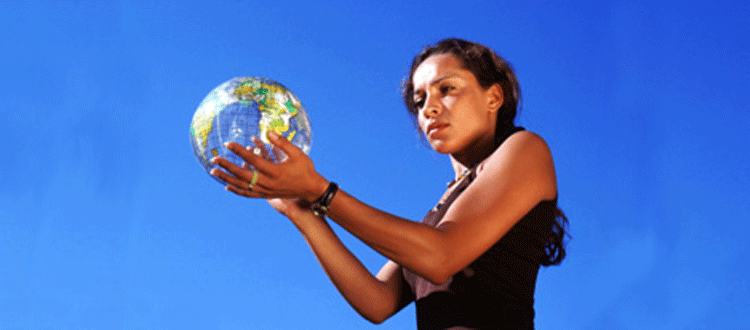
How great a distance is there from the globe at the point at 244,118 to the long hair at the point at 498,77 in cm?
72

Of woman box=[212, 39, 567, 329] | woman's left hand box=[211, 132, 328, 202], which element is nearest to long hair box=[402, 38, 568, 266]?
woman box=[212, 39, 567, 329]

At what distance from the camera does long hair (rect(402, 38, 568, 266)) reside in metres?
3.50

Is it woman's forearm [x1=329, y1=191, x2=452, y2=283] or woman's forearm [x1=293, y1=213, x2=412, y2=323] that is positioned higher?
woman's forearm [x1=293, y1=213, x2=412, y2=323]

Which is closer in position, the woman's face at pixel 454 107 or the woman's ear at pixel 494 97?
the woman's face at pixel 454 107

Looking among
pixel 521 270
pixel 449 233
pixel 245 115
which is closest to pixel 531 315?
pixel 521 270

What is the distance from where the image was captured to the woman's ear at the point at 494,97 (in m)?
3.54

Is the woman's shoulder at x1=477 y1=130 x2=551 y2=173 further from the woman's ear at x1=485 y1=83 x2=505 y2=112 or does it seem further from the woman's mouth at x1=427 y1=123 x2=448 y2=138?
the woman's ear at x1=485 y1=83 x2=505 y2=112

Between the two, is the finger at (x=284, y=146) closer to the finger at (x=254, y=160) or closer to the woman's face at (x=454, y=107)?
the finger at (x=254, y=160)

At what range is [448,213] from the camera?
297 cm

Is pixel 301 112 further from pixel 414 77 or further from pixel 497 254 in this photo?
pixel 497 254

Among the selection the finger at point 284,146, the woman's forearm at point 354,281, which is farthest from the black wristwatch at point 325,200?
the woman's forearm at point 354,281

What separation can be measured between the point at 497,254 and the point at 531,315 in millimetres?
279

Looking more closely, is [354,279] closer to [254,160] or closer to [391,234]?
[391,234]

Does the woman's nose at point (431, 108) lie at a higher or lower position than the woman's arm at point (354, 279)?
higher
